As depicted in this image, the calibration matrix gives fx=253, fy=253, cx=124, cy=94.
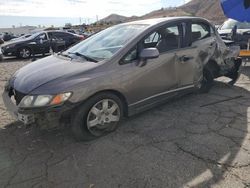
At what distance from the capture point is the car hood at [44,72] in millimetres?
3265

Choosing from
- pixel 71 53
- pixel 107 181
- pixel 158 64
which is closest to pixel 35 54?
pixel 71 53

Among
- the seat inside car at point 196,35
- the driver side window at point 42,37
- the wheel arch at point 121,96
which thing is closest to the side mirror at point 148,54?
the wheel arch at point 121,96

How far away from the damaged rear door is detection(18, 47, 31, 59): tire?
1032cm

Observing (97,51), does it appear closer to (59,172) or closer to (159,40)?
(159,40)

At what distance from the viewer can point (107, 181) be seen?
271 centimetres

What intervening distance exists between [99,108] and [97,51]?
3.25 ft

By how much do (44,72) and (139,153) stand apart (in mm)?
1692

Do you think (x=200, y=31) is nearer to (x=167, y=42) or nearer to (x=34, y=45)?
(x=167, y=42)

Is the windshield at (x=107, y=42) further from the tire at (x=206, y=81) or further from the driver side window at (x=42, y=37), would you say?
the driver side window at (x=42, y=37)

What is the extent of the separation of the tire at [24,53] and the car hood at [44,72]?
32.2 feet

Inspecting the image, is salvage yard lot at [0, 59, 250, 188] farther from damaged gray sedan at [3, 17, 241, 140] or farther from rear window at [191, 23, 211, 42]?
rear window at [191, 23, 211, 42]

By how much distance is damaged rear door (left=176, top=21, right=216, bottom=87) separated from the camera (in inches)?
174

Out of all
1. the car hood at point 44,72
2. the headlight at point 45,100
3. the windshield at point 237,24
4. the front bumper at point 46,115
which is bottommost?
the front bumper at point 46,115

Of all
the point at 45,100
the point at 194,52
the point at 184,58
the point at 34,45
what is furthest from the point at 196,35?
the point at 34,45
